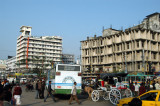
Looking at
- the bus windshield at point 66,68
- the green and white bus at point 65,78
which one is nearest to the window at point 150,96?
the green and white bus at point 65,78

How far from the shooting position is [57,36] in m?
120

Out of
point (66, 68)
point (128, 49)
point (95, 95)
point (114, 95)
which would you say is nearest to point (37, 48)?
point (128, 49)

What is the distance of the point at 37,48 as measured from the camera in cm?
11188

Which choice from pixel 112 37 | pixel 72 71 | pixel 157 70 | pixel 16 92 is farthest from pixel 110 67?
pixel 16 92

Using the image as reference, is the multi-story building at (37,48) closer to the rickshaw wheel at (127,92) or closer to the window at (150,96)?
the rickshaw wheel at (127,92)

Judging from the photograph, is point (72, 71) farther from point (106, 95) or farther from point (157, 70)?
point (157, 70)

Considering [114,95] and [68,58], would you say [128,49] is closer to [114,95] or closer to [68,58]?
[114,95]

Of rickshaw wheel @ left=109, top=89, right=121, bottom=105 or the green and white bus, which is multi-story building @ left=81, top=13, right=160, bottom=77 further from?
rickshaw wheel @ left=109, top=89, right=121, bottom=105

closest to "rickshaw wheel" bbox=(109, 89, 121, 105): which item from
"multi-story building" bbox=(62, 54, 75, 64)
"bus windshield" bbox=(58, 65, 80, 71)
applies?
"bus windshield" bbox=(58, 65, 80, 71)

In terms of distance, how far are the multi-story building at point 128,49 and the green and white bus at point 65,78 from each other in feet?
113

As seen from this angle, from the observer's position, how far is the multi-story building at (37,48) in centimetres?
10844

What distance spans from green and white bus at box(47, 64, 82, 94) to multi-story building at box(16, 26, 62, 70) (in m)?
88.9

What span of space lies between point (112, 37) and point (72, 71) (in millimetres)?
47195

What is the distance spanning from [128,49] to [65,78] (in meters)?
43.4
